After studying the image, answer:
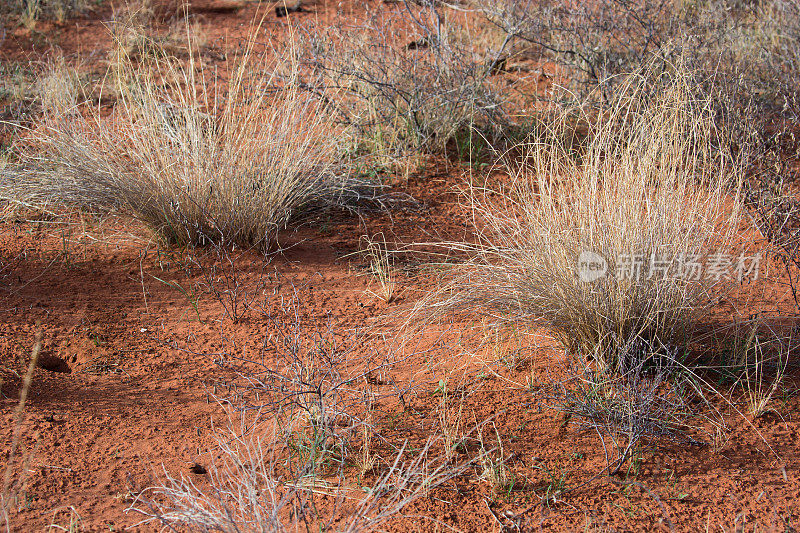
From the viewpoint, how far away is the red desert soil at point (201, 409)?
227 centimetres

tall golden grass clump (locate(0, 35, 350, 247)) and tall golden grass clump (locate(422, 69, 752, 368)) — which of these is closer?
tall golden grass clump (locate(422, 69, 752, 368))

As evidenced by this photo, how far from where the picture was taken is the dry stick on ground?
89.3 inches

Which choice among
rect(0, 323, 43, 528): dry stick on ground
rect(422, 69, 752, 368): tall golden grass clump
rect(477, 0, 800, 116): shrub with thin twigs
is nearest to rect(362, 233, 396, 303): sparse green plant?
rect(422, 69, 752, 368): tall golden grass clump

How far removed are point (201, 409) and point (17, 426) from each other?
609 mm

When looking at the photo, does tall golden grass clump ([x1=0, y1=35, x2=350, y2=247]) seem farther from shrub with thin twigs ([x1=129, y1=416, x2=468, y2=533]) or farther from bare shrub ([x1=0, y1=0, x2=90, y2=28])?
bare shrub ([x1=0, y1=0, x2=90, y2=28])

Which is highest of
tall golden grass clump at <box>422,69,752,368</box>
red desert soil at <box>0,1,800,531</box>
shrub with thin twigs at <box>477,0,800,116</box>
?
shrub with thin twigs at <box>477,0,800,116</box>

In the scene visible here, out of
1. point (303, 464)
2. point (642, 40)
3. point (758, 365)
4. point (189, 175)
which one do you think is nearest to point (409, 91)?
point (642, 40)

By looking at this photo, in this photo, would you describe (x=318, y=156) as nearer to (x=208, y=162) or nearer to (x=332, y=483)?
(x=208, y=162)

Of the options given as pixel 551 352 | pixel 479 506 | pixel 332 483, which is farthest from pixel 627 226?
pixel 332 483

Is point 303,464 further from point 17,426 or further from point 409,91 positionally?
point 409,91

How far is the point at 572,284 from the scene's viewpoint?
2.74 meters

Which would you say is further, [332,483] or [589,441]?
[589,441]

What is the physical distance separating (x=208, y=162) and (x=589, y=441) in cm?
221

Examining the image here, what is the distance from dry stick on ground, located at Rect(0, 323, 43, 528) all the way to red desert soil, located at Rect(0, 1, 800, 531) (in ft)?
0.08
